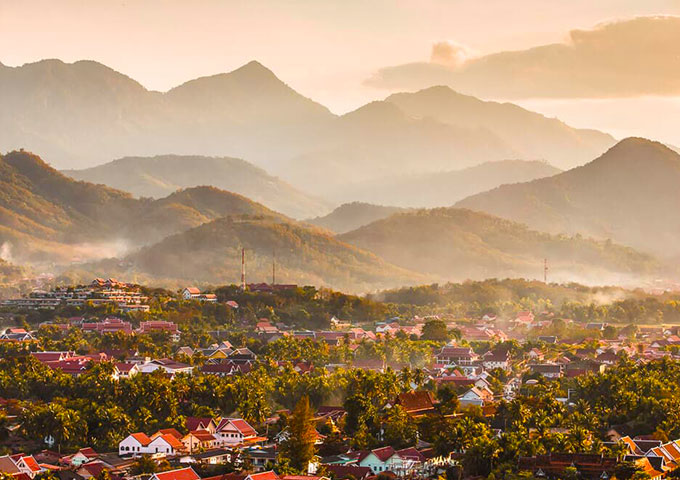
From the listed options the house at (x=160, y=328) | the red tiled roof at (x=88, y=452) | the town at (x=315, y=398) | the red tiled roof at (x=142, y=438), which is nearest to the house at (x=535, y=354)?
the town at (x=315, y=398)

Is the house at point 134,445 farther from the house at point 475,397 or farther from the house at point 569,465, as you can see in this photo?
the house at point 475,397

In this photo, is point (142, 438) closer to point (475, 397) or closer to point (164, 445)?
point (164, 445)

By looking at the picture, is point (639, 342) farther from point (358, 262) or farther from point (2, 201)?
point (2, 201)

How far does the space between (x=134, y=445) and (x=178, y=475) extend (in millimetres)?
6496

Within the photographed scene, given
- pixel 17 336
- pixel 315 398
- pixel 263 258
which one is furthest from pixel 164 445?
pixel 263 258

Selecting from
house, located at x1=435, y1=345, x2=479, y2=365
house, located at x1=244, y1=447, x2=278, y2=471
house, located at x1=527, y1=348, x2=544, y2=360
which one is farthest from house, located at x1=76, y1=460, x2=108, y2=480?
house, located at x1=527, y1=348, x2=544, y2=360

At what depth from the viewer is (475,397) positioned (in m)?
68.5

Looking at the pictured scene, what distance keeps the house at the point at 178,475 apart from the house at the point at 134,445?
17.5ft

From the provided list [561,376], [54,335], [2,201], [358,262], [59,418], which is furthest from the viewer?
[2,201]

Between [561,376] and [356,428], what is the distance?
65.1 feet

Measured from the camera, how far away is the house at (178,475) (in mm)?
49838

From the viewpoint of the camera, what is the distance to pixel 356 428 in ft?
195

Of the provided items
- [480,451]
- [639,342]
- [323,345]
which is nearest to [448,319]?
[639,342]

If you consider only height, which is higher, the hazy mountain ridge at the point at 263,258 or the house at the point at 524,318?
the hazy mountain ridge at the point at 263,258
